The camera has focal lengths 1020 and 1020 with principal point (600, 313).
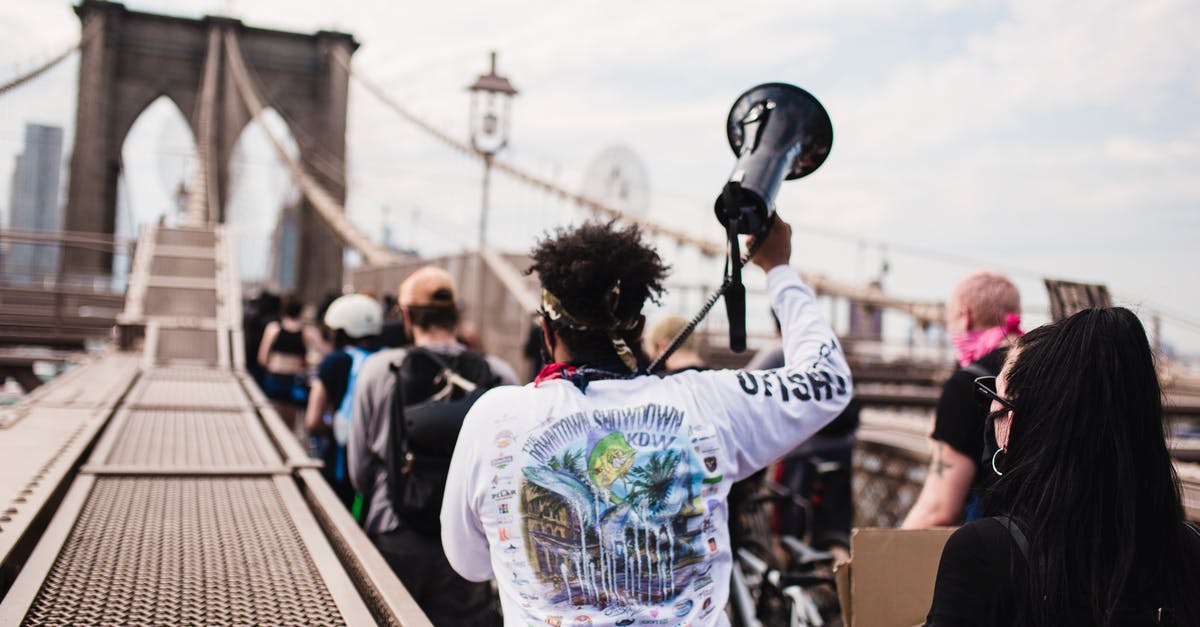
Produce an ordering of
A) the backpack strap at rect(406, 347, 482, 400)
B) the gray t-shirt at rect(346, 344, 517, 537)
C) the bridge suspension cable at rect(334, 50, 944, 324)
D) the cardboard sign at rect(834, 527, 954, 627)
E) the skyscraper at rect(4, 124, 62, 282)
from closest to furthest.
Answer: the cardboard sign at rect(834, 527, 954, 627) → the backpack strap at rect(406, 347, 482, 400) → the gray t-shirt at rect(346, 344, 517, 537) → the bridge suspension cable at rect(334, 50, 944, 324) → the skyscraper at rect(4, 124, 62, 282)

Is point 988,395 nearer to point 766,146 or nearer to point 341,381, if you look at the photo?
point 766,146

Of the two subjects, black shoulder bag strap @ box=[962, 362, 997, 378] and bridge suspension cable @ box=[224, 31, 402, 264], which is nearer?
black shoulder bag strap @ box=[962, 362, 997, 378]

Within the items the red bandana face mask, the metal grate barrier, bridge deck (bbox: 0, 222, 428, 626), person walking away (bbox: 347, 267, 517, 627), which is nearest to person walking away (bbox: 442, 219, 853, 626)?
bridge deck (bbox: 0, 222, 428, 626)

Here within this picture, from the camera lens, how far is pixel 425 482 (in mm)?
2482

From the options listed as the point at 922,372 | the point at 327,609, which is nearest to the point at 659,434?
the point at 327,609

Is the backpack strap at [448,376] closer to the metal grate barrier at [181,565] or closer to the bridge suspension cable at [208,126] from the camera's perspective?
the metal grate barrier at [181,565]

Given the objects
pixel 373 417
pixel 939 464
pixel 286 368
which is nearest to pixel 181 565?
pixel 373 417

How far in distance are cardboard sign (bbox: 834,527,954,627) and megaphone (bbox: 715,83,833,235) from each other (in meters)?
0.53

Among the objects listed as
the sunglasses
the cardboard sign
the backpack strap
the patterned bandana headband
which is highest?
the patterned bandana headband

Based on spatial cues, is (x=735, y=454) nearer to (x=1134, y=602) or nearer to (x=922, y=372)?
(x=1134, y=602)

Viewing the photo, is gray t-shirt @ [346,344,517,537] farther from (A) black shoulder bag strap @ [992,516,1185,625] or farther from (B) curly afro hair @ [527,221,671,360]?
(A) black shoulder bag strap @ [992,516,1185,625]

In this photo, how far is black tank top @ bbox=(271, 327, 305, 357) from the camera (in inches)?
252

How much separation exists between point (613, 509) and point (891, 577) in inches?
17.0

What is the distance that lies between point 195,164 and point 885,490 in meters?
26.7
